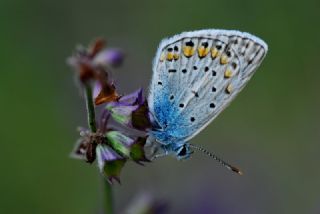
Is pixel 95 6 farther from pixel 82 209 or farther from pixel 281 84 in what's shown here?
pixel 82 209

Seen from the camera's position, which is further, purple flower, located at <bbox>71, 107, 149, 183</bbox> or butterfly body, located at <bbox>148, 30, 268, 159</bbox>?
butterfly body, located at <bbox>148, 30, 268, 159</bbox>

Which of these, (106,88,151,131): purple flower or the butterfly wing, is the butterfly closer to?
the butterfly wing

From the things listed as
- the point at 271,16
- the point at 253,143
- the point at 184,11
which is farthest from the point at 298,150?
the point at 184,11

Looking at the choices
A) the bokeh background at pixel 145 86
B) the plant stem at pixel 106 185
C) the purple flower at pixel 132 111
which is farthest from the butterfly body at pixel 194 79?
the bokeh background at pixel 145 86

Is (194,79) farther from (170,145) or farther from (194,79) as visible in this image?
(170,145)

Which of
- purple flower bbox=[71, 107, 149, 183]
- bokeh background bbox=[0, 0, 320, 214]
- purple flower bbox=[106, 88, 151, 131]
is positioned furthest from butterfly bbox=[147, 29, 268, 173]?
bokeh background bbox=[0, 0, 320, 214]

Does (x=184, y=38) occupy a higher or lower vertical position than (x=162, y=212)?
higher

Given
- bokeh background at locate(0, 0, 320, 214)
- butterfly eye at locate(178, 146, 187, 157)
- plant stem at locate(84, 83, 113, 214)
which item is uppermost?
plant stem at locate(84, 83, 113, 214)
